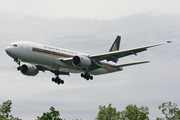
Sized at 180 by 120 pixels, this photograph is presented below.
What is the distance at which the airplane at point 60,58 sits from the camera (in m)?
36.1

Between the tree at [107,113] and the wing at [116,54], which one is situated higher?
the wing at [116,54]

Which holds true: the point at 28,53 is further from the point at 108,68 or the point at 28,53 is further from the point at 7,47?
the point at 108,68

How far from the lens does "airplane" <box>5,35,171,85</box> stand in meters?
36.1

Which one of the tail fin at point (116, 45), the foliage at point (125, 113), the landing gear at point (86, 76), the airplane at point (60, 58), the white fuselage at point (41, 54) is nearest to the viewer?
the white fuselage at point (41, 54)

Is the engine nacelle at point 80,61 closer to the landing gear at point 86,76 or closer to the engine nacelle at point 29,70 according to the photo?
the landing gear at point 86,76

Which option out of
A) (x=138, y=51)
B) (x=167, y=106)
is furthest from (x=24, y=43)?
(x=167, y=106)

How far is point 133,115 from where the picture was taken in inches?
2437

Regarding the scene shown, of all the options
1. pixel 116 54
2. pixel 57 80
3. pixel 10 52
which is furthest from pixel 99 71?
pixel 10 52

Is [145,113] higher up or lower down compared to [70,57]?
lower down

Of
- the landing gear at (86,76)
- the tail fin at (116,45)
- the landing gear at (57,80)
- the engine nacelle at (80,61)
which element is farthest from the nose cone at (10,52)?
the tail fin at (116,45)

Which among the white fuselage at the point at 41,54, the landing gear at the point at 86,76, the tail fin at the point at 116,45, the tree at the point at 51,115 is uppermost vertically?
the tail fin at the point at 116,45

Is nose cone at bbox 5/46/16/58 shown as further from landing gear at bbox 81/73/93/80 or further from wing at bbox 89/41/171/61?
landing gear at bbox 81/73/93/80

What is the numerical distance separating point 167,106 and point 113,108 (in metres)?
13.4

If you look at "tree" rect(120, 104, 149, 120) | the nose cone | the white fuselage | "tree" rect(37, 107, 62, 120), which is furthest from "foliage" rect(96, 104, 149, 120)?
the nose cone
